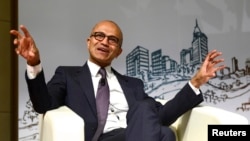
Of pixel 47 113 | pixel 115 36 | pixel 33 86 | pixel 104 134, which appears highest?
pixel 115 36

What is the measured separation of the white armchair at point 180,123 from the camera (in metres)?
1.71

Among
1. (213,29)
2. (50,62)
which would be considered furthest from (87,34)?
(213,29)

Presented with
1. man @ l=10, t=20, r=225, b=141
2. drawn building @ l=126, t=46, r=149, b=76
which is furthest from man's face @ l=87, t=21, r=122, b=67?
drawn building @ l=126, t=46, r=149, b=76

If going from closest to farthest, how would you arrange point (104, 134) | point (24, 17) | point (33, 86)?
1. point (33, 86)
2. point (104, 134)
3. point (24, 17)

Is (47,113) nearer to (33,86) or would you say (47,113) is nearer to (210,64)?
(33,86)

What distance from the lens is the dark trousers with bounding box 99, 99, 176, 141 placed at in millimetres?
1735

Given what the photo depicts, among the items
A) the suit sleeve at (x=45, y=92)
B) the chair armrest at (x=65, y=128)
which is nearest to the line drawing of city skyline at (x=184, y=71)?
the suit sleeve at (x=45, y=92)

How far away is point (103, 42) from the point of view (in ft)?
7.30

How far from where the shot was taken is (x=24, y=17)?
9.09ft

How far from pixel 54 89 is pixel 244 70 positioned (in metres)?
1.79

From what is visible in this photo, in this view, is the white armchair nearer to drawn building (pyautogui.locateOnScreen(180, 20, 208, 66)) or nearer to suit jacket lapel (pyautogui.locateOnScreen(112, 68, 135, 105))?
suit jacket lapel (pyautogui.locateOnScreen(112, 68, 135, 105))

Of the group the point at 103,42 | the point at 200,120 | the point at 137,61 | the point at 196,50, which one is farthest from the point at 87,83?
the point at 196,50

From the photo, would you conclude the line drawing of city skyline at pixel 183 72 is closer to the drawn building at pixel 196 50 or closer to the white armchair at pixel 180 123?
the drawn building at pixel 196 50

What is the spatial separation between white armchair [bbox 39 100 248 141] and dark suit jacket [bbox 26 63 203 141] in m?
0.07
